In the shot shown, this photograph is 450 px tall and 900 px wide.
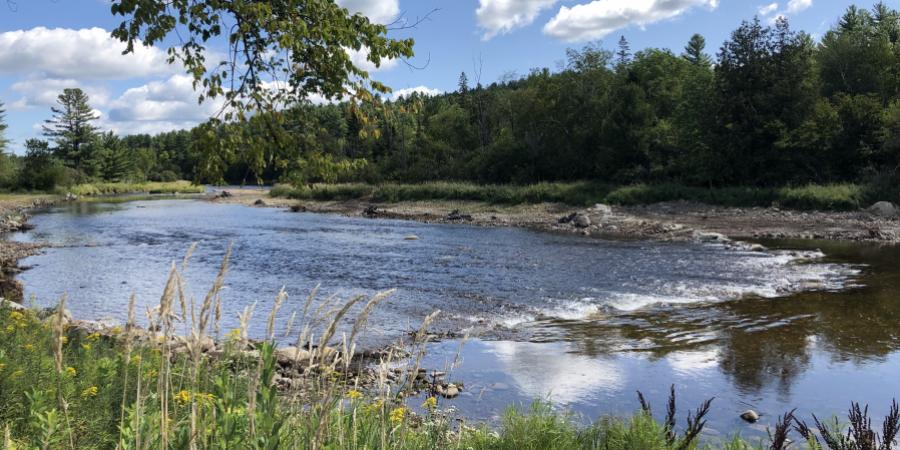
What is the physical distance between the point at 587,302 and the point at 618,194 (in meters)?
28.5

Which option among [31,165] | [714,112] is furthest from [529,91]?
[31,165]

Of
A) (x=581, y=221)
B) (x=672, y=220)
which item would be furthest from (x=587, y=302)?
(x=672, y=220)

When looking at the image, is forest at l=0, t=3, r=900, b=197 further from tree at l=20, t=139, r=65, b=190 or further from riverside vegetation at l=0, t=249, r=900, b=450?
tree at l=20, t=139, r=65, b=190

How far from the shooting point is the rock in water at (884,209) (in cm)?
2975

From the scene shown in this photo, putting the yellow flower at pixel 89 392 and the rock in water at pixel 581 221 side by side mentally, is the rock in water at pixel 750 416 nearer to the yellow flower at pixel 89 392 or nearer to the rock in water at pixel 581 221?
the yellow flower at pixel 89 392

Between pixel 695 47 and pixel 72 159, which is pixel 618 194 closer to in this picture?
pixel 695 47

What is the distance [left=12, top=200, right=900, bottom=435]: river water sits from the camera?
880 cm

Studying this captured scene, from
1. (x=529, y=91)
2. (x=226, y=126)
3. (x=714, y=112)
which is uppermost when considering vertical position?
(x=529, y=91)

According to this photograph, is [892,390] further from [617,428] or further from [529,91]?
[529,91]

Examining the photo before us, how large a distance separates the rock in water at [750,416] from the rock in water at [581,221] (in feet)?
82.5

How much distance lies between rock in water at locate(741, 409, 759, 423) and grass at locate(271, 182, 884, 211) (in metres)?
20.7

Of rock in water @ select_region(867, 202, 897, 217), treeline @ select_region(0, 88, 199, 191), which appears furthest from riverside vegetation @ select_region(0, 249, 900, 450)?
treeline @ select_region(0, 88, 199, 191)

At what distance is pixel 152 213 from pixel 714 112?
41684 millimetres

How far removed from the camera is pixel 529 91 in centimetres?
5997
